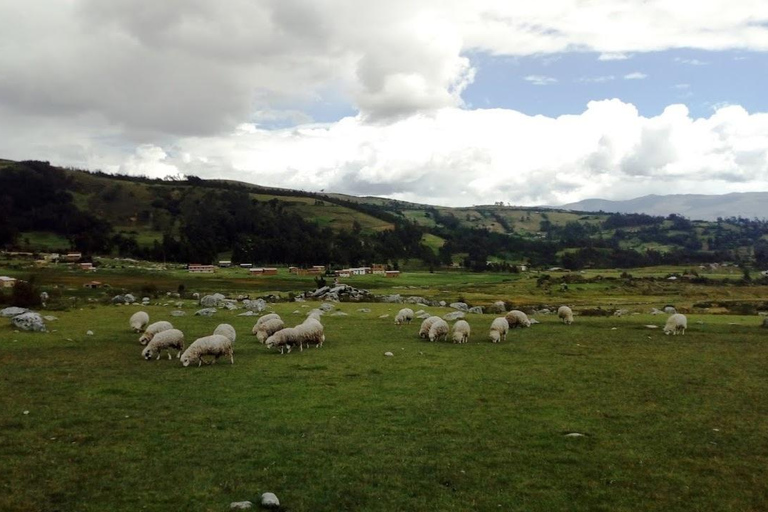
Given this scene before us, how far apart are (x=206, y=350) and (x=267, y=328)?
6852 millimetres

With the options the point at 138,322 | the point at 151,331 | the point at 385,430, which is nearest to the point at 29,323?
the point at 138,322

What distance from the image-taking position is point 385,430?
50.1ft

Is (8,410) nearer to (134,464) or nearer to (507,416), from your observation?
(134,464)

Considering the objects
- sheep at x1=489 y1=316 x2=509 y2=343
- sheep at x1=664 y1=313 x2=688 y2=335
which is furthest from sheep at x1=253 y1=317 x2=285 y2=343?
sheep at x1=664 y1=313 x2=688 y2=335

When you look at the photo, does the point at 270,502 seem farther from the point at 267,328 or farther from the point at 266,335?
the point at 267,328

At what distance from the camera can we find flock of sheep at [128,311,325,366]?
24297mm

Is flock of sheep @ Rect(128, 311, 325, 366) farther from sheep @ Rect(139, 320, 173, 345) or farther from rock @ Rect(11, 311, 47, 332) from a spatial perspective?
rock @ Rect(11, 311, 47, 332)

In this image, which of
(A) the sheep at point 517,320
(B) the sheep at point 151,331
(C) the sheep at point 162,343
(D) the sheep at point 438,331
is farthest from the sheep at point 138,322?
(A) the sheep at point 517,320

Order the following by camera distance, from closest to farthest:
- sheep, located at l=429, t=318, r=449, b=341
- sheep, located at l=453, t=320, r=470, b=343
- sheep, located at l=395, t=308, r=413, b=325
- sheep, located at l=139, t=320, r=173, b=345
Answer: sheep, located at l=139, t=320, r=173, b=345, sheep, located at l=453, t=320, r=470, b=343, sheep, located at l=429, t=318, r=449, b=341, sheep, located at l=395, t=308, r=413, b=325

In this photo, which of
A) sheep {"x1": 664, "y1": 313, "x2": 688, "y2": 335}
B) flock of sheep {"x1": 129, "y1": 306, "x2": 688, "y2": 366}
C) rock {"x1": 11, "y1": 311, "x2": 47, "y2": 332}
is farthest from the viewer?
sheep {"x1": 664, "y1": 313, "x2": 688, "y2": 335}

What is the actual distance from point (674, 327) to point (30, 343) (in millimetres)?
39428

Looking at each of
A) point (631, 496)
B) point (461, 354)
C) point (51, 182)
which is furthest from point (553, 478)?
point (51, 182)

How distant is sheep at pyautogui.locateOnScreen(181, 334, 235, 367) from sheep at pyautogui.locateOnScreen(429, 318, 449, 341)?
42.1 ft

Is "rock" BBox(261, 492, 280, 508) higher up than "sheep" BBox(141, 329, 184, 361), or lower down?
lower down
